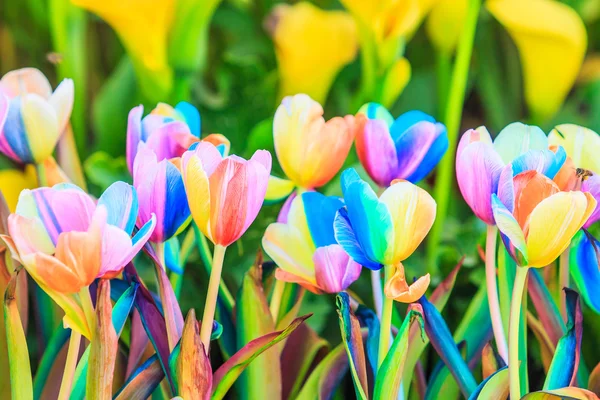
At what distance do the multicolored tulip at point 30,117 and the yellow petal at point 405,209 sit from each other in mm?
162

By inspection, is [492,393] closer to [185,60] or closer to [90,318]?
[90,318]

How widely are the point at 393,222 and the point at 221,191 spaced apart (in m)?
0.06

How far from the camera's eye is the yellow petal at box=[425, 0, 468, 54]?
0.46 m

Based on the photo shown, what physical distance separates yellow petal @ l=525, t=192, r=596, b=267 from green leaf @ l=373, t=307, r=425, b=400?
0.05m

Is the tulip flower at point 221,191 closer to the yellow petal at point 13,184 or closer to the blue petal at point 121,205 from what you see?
the blue petal at point 121,205

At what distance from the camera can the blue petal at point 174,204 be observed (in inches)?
9.8

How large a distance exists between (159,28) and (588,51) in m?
0.47

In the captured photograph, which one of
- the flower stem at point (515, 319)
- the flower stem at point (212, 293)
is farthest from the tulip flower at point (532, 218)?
the flower stem at point (212, 293)

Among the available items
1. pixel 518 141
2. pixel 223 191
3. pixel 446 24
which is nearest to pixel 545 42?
pixel 446 24

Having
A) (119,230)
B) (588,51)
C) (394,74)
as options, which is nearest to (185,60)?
(394,74)

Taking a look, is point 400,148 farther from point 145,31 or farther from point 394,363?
point 145,31

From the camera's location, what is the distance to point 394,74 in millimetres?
413

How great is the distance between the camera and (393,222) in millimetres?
231

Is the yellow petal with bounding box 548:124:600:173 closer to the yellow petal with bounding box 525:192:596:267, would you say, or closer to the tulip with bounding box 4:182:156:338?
the yellow petal with bounding box 525:192:596:267
